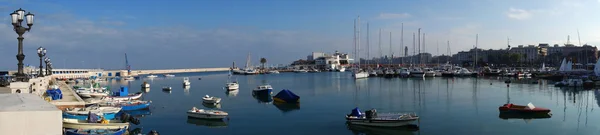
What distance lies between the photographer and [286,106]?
33.0 m

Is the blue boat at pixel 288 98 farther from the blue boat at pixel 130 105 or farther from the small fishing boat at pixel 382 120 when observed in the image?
the small fishing boat at pixel 382 120

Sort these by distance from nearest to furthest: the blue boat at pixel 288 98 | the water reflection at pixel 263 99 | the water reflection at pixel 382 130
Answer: the water reflection at pixel 382 130 → the blue boat at pixel 288 98 → the water reflection at pixel 263 99

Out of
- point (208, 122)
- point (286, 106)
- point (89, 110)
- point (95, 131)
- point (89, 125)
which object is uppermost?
point (89, 110)

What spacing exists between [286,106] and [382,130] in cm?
1315

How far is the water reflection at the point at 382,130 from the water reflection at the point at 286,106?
941cm

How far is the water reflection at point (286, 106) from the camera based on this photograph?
3088cm

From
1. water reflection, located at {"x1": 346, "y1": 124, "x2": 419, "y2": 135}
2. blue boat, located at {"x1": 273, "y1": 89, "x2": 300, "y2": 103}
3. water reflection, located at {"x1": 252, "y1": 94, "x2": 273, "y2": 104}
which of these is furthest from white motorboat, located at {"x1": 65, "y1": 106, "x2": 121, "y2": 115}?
water reflection, located at {"x1": 252, "y1": 94, "x2": 273, "y2": 104}

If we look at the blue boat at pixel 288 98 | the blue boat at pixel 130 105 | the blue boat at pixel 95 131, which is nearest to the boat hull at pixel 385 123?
the blue boat at pixel 95 131

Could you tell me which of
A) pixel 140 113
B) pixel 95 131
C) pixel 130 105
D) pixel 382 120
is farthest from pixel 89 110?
pixel 382 120

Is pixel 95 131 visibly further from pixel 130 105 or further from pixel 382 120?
pixel 130 105

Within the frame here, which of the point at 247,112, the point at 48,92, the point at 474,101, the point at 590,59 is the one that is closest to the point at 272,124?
the point at 247,112

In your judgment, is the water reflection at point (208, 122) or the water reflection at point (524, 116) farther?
the water reflection at point (524, 116)

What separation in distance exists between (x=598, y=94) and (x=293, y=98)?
1237 inches

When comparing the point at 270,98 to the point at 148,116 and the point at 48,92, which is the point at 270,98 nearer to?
the point at 148,116
